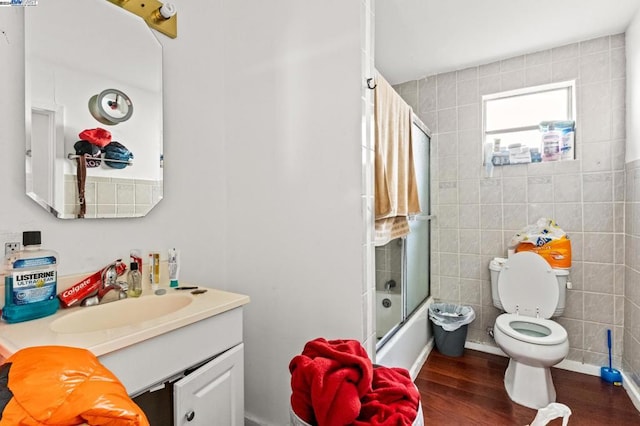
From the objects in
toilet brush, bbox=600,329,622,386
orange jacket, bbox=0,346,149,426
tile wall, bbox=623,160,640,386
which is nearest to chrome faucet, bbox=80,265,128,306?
orange jacket, bbox=0,346,149,426

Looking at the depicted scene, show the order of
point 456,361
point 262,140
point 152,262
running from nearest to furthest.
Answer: point 152,262, point 262,140, point 456,361

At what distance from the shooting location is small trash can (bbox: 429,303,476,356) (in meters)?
2.42

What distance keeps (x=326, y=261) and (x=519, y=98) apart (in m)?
2.31

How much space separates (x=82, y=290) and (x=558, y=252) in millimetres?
2708

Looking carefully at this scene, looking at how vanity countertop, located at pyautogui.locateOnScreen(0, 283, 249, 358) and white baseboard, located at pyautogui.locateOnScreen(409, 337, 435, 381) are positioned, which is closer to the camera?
vanity countertop, located at pyautogui.locateOnScreen(0, 283, 249, 358)

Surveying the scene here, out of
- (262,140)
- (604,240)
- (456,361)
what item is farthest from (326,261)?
(604,240)

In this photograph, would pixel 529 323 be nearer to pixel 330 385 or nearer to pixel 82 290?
pixel 330 385

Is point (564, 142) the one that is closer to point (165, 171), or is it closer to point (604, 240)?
point (604, 240)

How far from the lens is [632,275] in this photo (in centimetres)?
196

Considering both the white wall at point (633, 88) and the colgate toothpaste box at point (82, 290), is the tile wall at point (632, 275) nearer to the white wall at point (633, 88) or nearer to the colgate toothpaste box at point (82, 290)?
the white wall at point (633, 88)

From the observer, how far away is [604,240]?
2.15m

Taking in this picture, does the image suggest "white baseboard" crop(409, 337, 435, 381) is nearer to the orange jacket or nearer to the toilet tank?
the toilet tank

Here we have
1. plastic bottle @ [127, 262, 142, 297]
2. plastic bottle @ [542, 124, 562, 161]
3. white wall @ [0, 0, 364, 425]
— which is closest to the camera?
plastic bottle @ [127, 262, 142, 297]

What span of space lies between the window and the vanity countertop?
236 centimetres
